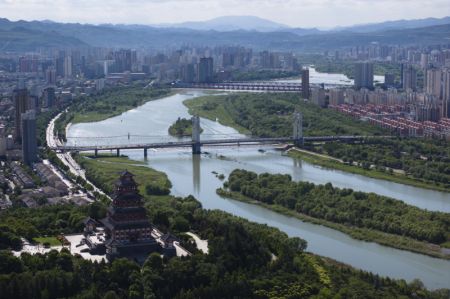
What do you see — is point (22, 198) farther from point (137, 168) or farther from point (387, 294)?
point (387, 294)

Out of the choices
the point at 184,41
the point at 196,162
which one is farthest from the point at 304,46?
the point at 196,162

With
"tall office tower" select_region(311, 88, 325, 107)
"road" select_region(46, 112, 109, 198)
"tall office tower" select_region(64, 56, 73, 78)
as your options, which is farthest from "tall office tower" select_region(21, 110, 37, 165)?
"tall office tower" select_region(64, 56, 73, 78)

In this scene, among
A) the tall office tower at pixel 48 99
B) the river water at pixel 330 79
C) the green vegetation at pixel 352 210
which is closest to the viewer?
the green vegetation at pixel 352 210

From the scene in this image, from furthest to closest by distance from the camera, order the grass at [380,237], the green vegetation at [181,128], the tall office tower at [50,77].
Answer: the tall office tower at [50,77] < the green vegetation at [181,128] < the grass at [380,237]

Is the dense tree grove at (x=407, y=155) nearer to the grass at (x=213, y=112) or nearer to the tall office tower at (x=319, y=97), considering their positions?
the grass at (x=213, y=112)

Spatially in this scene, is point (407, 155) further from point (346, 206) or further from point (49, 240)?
point (49, 240)

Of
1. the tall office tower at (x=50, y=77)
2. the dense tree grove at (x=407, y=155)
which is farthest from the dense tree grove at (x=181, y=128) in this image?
the tall office tower at (x=50, y=77)

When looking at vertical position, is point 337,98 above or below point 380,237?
above

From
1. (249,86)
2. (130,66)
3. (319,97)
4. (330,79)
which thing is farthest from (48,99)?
(330,79)
